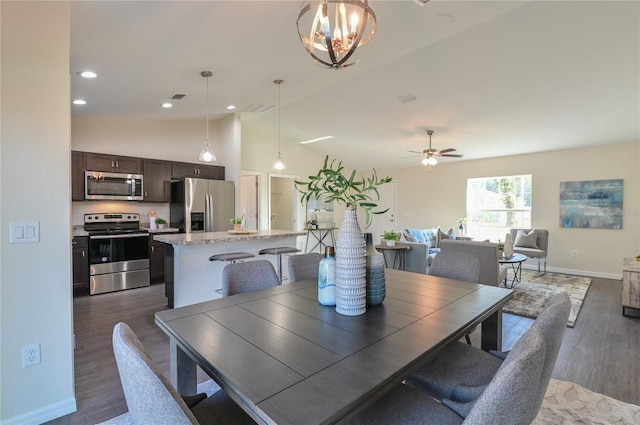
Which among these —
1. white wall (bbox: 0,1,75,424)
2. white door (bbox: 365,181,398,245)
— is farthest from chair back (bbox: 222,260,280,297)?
white door (bbox: 365,181,398,245)

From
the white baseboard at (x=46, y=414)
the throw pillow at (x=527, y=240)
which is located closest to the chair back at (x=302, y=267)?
the white baseboard at (x=46, y=414)

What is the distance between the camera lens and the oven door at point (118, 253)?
4.44 meters

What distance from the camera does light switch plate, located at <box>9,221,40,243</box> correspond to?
1.73 meters

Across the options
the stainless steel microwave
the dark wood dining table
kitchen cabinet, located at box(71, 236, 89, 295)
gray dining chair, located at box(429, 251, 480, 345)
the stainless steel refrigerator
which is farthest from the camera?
the stainless steel refrigerator

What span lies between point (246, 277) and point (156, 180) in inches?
158

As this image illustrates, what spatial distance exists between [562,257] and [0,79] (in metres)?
8.01

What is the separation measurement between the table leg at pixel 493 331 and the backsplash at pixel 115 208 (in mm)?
5120

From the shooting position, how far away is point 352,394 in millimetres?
855

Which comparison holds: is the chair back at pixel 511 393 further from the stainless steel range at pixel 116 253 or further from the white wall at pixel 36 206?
the stainless steel range at pixel 116 253

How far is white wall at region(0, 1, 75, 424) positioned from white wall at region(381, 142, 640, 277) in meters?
7.44

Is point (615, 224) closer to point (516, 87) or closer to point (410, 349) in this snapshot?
point (516, 87)

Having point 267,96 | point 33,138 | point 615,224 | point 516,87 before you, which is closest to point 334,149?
point 267,96

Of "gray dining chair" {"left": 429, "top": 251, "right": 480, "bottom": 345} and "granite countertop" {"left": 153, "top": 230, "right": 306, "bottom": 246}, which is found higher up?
"granite countertop" {"left": 153, "top": 230, "right": 306, "bottom": 246}

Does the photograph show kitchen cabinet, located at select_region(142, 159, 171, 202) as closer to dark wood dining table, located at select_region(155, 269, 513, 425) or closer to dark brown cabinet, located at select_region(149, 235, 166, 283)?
dark brown cabinet, located at select_region(149, 235, 166, 283)
